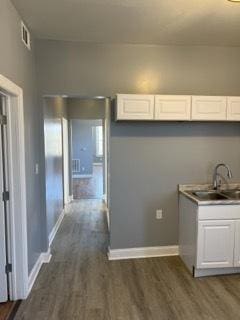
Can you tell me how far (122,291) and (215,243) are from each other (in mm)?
1137

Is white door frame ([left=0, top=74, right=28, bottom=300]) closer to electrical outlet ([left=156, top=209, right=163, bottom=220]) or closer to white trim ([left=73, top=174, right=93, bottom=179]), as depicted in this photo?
electrical outlet ([left=156, top=209, right=163, bottom=220])

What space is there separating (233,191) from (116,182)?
1.55 meters

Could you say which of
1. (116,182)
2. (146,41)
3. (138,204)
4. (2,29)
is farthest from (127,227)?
(2,29)

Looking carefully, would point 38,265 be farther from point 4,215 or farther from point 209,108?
point 209,108

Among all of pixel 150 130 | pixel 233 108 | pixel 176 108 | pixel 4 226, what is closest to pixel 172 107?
pixel 176 108

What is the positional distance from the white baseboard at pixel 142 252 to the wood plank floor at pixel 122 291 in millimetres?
88

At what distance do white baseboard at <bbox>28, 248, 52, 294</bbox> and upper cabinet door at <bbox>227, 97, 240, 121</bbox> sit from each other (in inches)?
112

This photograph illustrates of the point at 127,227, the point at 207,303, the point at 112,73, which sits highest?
the point at 112,73

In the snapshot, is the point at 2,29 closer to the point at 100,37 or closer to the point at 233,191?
the point at 100,37

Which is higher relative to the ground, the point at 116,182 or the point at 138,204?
the point at 116,182

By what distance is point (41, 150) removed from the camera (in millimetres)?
3365

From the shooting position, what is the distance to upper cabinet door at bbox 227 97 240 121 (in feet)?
10.6

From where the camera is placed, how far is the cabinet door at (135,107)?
309 centimetres

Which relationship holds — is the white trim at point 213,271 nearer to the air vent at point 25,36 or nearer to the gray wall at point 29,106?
the gray wall at point 29,106
